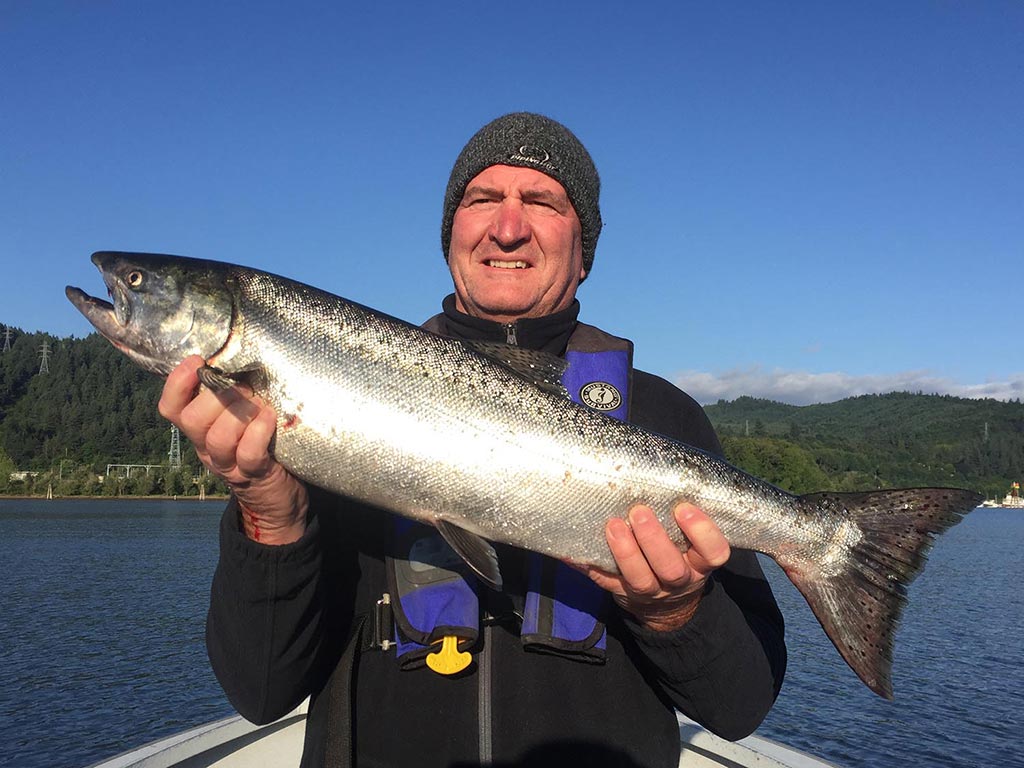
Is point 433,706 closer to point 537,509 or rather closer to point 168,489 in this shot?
point 537,509

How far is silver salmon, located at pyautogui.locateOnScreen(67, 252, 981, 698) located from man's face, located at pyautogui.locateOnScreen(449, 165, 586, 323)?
619mm

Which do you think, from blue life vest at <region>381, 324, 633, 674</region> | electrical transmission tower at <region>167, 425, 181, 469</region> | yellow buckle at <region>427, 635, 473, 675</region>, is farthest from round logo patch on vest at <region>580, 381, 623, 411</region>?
electrical transmission tower at <region>167, 425, 181, 469</region>

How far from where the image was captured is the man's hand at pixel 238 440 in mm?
3182

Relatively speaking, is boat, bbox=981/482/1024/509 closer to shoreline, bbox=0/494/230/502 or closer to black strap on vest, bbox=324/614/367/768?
shoreline, bbox=0/494/230/502

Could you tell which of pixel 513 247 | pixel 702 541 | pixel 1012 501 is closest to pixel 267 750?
pixel 513 247

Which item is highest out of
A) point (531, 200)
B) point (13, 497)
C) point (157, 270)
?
point (531, 200)

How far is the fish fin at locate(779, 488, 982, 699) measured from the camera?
12.5ft

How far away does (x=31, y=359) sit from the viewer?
16488cm

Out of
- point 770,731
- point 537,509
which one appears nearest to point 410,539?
point 537,509

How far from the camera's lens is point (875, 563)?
12.8ft

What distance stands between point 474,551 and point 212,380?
137cm

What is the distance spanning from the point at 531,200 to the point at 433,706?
2878mm

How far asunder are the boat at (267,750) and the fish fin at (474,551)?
165 inches

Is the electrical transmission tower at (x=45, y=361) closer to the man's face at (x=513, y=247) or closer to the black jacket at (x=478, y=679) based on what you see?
the man's face at (x=513, y=247)
